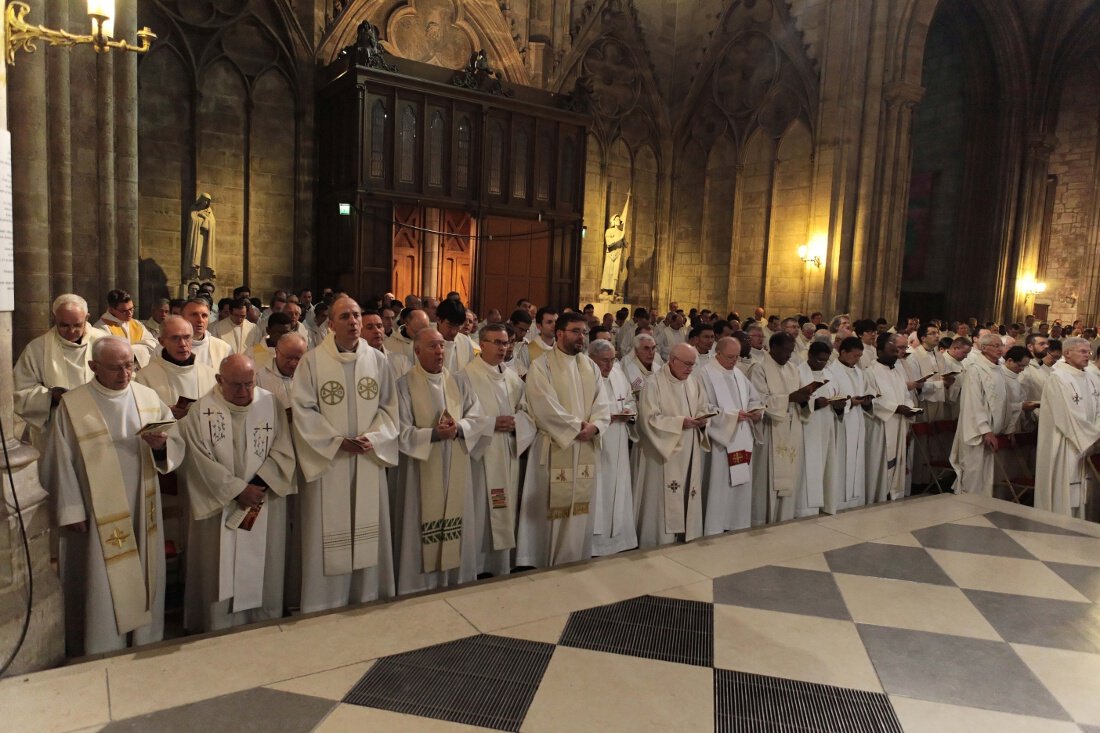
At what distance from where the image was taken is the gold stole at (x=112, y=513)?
3873 millimetres

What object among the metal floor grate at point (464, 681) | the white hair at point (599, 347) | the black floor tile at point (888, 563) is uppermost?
the white hair at point (599, 347)

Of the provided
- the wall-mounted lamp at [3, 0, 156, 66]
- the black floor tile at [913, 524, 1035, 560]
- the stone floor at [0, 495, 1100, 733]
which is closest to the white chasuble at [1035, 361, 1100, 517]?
the black floor tile at [913, 524, 1035, 560]

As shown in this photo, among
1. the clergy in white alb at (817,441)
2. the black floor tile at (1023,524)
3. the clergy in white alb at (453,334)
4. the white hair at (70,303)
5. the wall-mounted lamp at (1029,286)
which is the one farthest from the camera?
the wall-mounted lamp at (1029,286)

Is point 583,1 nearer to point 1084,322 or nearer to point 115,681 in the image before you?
point 1084,322

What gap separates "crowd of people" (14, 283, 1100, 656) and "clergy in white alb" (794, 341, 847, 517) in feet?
0.08

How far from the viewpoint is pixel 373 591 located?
191 inches

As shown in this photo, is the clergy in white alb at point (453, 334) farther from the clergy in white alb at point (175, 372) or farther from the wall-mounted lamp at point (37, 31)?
the wall-mounted lamp at point (37, 31)

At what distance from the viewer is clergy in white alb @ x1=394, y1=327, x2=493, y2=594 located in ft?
16.5

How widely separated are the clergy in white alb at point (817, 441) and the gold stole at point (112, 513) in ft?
18.7

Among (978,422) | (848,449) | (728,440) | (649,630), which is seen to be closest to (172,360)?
(649,630)

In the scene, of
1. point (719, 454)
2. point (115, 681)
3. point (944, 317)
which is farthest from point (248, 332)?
point (944, 317)

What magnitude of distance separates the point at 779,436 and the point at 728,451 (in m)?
0.85

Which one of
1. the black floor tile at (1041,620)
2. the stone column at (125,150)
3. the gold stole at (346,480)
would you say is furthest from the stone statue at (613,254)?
the black floor tile at (1041,620)

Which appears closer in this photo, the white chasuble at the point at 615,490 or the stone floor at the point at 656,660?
the stone floor at the point at 656,660
